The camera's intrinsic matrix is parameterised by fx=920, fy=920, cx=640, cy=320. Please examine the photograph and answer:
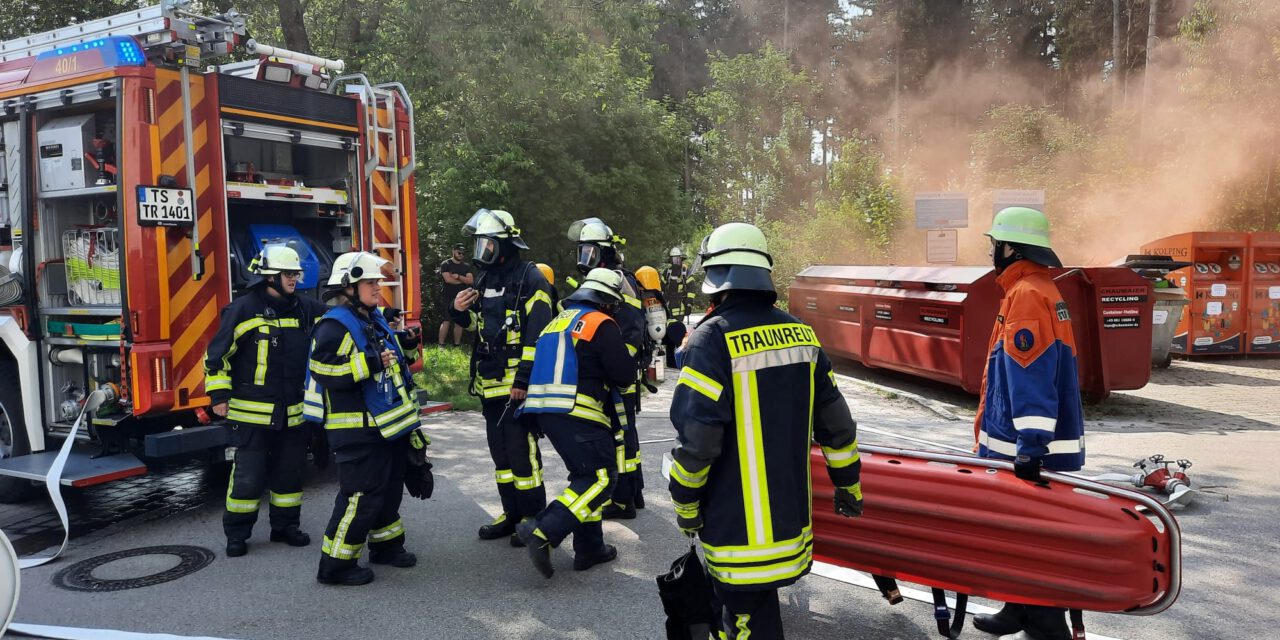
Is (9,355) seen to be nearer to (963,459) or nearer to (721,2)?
(963,459)

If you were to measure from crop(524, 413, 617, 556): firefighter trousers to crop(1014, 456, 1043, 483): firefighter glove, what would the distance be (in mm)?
2071

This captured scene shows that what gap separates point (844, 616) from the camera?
429 centimetres

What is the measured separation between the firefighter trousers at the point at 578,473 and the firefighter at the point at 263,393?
177 cm

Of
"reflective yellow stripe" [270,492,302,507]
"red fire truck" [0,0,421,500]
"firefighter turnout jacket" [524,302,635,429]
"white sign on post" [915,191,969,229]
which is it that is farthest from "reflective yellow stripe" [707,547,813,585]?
"white sign on post" [915,191,969,229]

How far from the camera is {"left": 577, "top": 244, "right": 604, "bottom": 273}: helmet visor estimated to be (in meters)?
5.98

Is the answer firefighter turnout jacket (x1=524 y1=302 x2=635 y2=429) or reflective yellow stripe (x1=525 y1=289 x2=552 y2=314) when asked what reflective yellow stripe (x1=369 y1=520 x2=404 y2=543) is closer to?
firefighter turnout jacket (x1=524 y1=302 x2=635 y2=429)

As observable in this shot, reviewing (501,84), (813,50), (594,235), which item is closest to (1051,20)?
(813,50)

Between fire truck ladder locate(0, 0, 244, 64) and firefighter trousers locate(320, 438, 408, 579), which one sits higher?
fire truck ladder locate(0, 0, 244, 64)

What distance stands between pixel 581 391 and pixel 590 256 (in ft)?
4.65

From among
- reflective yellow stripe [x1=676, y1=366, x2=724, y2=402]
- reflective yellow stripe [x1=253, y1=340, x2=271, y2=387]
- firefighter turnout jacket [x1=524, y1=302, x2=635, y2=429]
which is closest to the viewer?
reflective yellow stripe [x1=676, y1=366, x2=724, y2=402]

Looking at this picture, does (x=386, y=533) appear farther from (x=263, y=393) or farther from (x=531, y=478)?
(x=263, y=393)

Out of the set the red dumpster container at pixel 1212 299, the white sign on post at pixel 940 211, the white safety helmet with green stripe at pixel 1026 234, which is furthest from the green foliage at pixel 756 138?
the white safety helmet with green stripe at pixel 1026 234

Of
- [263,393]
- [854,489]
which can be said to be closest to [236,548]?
[263,393]

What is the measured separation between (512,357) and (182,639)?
7.25 ft
